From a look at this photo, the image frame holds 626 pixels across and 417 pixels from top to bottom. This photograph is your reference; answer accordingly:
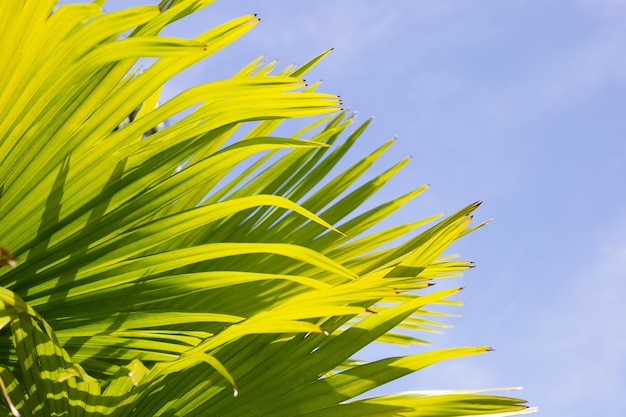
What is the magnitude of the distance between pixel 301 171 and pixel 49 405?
2.11ft

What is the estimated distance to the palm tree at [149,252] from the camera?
992 mm

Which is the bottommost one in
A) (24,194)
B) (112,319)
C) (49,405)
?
(49,405)

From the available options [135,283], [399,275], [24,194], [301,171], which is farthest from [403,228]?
[24,194]

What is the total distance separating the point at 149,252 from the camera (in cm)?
129

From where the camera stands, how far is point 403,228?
155cm

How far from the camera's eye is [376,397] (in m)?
1.08

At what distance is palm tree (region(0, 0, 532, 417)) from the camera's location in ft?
3.25

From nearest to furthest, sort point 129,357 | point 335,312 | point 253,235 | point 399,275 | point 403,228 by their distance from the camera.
A: point 335,312 < point 399,275 < point 129,357 < point 253,235 < point 403,228

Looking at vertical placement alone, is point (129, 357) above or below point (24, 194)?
below

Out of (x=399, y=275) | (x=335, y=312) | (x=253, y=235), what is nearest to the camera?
(x=335, y=312)

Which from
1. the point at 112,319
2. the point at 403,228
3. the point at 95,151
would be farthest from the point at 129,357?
the point at 403,228

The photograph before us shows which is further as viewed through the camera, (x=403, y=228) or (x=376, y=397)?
(x=403, y=228)

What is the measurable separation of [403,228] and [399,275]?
1.62ft

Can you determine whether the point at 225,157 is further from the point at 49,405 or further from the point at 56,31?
the point at 49,405
